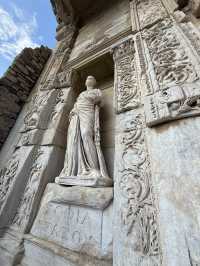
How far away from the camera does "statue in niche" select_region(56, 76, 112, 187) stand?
1.65 m

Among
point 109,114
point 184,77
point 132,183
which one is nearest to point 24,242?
point 132,183

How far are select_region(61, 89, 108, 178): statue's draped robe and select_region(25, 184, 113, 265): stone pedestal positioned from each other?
25 cm

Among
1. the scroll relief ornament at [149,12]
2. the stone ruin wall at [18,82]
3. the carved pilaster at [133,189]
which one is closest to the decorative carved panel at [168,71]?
the carved pilaster at [133,189]

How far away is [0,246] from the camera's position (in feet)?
5.25

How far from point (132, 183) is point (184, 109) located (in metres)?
0.76

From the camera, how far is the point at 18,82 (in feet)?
12.0

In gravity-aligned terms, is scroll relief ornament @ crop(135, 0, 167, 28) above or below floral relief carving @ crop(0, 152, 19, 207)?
above

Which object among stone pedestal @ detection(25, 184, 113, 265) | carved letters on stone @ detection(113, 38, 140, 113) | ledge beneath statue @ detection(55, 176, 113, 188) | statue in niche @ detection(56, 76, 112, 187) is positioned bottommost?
stone pedestal @ detection(25, 184, 113, 265)

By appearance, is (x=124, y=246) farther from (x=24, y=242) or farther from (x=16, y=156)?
(x=16, y=156)

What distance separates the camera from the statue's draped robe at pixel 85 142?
1800 mm

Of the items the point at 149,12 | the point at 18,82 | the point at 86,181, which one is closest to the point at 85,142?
the point at 86,181

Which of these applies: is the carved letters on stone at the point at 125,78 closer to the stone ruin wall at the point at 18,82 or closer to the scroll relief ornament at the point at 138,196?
the scroll relief ornament at the point at 138,196

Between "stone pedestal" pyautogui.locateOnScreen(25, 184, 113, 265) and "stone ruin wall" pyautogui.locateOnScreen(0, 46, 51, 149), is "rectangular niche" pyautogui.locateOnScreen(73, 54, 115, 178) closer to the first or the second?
"stone pedestal" pyautogui.locateOnScreen(25, 184, 113, 265)

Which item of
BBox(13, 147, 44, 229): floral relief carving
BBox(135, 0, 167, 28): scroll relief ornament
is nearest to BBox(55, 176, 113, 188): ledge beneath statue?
BBox(13, 147, 44, 229): floral relief carving
